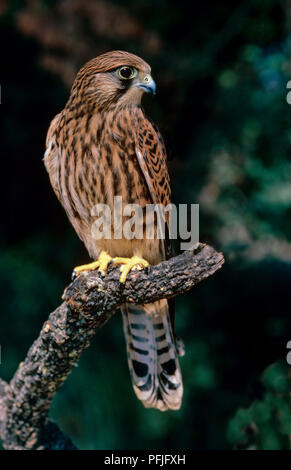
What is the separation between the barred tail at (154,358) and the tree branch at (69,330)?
0.95ft

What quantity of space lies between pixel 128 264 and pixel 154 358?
59 centimetres

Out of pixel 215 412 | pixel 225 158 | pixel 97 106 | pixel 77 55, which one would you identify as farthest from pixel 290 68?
pixel 215 412

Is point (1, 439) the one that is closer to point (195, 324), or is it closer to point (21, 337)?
point (21, 337)

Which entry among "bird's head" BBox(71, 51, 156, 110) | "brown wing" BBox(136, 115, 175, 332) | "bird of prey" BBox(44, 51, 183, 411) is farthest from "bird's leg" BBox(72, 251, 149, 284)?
"bird's head" BBox(71, 51, 156, 110)

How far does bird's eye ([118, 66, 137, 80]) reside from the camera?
5.36 ft

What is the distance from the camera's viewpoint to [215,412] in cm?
296

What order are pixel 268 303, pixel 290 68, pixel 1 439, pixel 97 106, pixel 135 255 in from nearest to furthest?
1. pixel 97 106
2. pixel 135 255
3. pixel 1 439
4. pixel 290 68
5. pixel 268 303

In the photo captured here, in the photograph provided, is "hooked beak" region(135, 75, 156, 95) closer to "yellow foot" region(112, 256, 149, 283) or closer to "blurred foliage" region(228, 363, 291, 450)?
"yellow foot" region(112, 256, 149, 283)

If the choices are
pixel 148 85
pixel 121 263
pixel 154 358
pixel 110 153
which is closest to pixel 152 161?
pixel 110 153

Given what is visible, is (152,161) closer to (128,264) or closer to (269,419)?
(128,264)

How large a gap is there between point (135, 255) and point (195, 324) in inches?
47.1

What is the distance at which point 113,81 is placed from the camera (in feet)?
5.49

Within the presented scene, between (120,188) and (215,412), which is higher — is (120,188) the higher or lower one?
the higher one

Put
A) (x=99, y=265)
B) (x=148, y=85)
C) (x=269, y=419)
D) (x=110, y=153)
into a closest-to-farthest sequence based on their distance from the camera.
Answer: (x=148, y=85)
(x=110, y=153)
(x=99, y=265)
(x=269, y=419)
